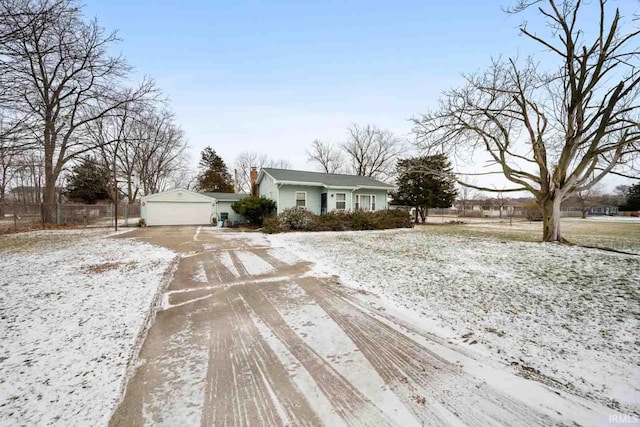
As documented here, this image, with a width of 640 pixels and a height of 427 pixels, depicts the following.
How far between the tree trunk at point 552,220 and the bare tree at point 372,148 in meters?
21.5

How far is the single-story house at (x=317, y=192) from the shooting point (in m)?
15.9

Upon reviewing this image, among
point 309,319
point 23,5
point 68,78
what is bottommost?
point 309,319

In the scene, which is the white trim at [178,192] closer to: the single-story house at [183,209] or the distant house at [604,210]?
the single-story house at [183,209]

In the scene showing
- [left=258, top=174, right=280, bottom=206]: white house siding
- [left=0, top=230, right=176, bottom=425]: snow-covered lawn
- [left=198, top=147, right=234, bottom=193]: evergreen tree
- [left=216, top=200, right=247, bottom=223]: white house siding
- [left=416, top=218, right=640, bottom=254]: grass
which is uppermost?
[left=198, top=147, right=234, bottom=193]: evergreen tree

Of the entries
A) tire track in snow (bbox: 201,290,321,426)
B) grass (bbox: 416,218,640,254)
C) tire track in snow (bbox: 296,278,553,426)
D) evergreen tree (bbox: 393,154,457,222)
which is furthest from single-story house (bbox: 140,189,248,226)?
tire track in snow (bbox: 296,278,553,426)

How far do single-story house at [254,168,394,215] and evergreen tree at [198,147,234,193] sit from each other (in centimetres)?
1774

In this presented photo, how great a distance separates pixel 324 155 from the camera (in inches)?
1405

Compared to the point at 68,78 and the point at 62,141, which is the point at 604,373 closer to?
the point at 68,78

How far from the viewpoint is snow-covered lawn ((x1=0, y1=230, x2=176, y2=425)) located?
188 cm

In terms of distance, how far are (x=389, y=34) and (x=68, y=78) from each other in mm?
18844

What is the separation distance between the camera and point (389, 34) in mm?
11625

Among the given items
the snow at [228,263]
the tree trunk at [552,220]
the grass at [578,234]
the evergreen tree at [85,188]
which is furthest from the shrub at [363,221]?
the evergreen tree at [85,188]

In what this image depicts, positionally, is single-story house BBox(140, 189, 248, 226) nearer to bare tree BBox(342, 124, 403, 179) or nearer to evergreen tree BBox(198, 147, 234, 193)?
evergreen tree BBox(198, 147, 234, 193)

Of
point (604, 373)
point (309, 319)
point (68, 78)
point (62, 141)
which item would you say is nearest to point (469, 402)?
point (604, 373)
